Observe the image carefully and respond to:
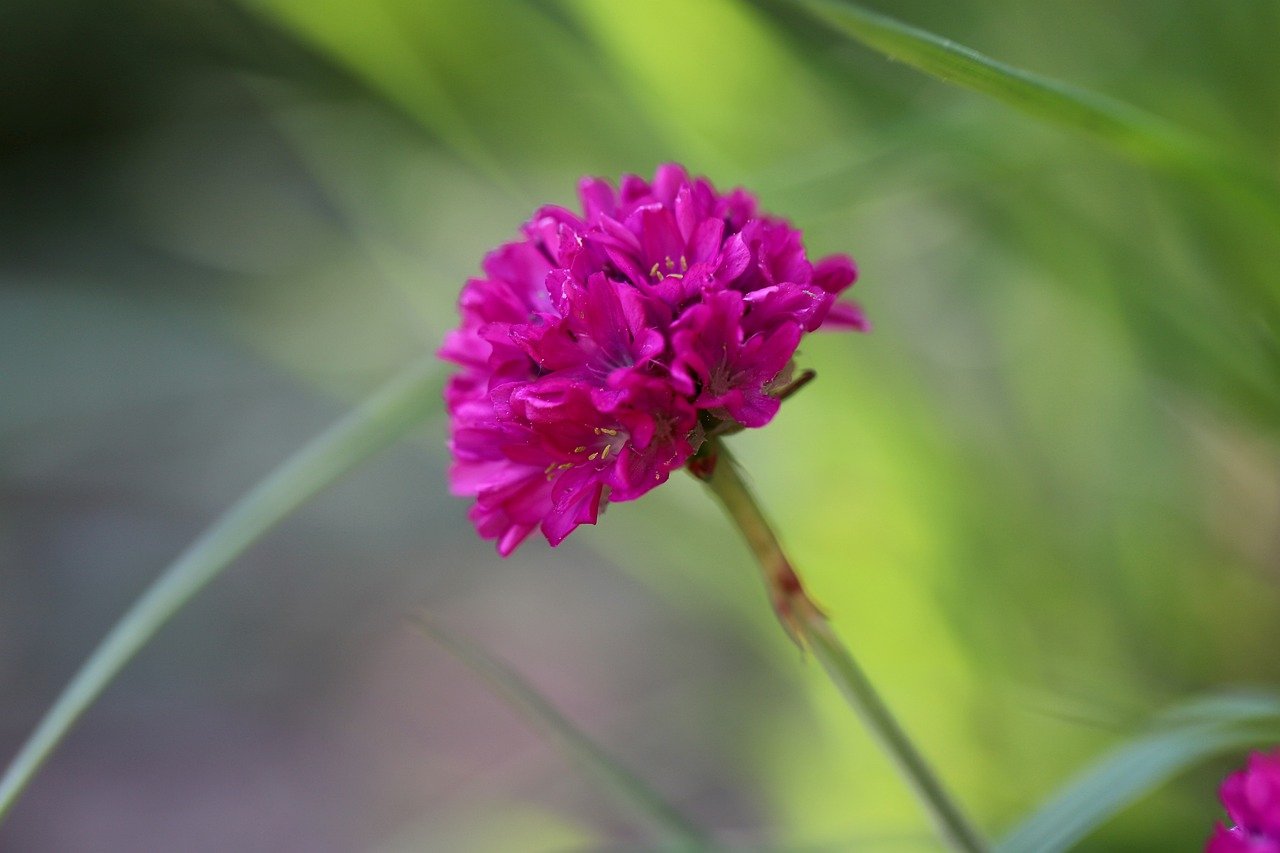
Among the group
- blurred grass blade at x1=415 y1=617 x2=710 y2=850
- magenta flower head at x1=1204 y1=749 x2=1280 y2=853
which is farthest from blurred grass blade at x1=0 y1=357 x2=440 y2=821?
magenta flower head at x1=1204 y1=749 x2=1280 y2=853

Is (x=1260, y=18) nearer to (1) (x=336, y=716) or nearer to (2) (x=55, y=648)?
(1) (x=336, y=716)

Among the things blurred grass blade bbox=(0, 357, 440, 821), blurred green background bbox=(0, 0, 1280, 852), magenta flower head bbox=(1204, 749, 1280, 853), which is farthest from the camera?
blurred green background bbox=(0, 0, 1280, 852)

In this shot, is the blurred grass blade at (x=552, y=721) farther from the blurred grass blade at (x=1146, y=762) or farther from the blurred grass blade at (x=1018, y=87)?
the blurred grass blade at (x=1018, y=87)

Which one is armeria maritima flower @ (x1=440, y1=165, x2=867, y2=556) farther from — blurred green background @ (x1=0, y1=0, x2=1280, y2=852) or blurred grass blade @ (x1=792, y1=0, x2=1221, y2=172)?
blurred green background @ (x1=0, y1=0, x2=1280, y2=852)

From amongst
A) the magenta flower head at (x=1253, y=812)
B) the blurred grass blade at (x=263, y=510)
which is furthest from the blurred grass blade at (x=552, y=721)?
the magenta flower head at (x=1253, y=812)

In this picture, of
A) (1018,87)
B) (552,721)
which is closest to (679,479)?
(552,721)

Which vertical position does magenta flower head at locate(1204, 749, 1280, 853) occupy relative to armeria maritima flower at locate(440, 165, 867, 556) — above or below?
below

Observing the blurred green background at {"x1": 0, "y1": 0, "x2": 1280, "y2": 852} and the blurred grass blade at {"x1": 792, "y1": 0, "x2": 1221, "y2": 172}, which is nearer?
the blurred grass blade at {"x1": 792, "y1": 0, "x2": 1221, "y2": 172}

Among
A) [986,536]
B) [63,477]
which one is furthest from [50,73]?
[986,536]
